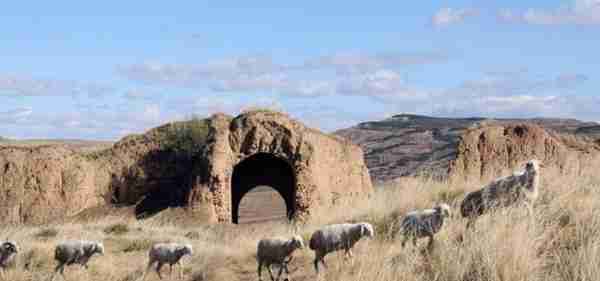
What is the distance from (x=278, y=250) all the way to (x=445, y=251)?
7.28 ft

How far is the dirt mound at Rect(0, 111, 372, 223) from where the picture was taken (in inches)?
936

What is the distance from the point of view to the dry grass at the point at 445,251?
284 inches

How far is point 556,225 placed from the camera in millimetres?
8375

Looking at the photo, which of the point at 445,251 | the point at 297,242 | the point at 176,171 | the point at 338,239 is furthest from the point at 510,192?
the point at 176,171

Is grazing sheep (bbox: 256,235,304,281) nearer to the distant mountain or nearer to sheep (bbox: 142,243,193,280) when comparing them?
sheep (bbox: 142,243,193,280)

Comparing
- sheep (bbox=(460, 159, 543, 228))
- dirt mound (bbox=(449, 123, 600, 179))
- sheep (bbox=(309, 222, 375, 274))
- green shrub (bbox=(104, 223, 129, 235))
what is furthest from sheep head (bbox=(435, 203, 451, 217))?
dirt mound (bbox=(449, 123, 600, 179))

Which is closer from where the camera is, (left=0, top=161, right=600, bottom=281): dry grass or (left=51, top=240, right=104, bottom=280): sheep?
(left=0, top=161, right=600, bottom=281): dry grass

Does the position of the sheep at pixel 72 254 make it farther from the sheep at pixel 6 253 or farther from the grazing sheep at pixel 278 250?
the grazing sheep at pixel 278 250

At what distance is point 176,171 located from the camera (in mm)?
26844

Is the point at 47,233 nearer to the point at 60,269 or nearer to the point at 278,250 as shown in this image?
the point at 60,269

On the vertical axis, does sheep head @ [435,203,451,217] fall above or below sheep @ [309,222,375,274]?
above

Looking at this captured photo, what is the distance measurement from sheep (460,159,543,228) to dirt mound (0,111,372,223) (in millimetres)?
14517

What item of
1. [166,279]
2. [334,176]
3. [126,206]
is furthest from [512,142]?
[166,279]

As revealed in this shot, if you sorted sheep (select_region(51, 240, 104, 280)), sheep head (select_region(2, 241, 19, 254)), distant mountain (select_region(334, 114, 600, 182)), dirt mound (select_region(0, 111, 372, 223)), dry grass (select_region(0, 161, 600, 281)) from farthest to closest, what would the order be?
distant mountain (select_region(334, 114, 600, 182))
dirt mound (select_region(0, 111, 372, 223))
sheep head (select_region(2, 241, 19, 254))
sheep (select_region(51, 240, 104, 280))
dry grass (select_region(0, 161, 600, 281))
